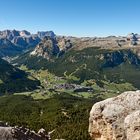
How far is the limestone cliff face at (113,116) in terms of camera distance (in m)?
72.3

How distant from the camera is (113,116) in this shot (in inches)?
2896

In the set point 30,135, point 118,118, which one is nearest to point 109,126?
point 118,118

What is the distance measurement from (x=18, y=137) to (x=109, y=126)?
26519 millimetres

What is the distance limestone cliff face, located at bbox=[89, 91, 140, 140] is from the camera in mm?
72312

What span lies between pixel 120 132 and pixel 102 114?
6.24 metres

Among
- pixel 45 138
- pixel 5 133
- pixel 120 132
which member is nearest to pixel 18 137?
pixel 5 133

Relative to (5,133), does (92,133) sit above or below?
below

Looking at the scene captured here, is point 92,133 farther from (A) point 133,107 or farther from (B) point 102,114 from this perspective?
(A) point 133,107

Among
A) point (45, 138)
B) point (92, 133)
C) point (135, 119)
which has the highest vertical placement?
point (135, 119)

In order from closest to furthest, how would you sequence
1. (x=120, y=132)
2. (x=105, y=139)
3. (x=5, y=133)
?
(x=5, y=133)
(x=120, y=132)
(x=105, y=139)

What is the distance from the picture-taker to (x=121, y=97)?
7794 centimetres

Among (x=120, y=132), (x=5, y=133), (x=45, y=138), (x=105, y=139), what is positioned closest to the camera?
(x=5, y=133)

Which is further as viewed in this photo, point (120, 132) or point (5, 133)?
point (120, 132)

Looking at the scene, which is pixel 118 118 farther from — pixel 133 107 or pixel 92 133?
pixel 92 133
